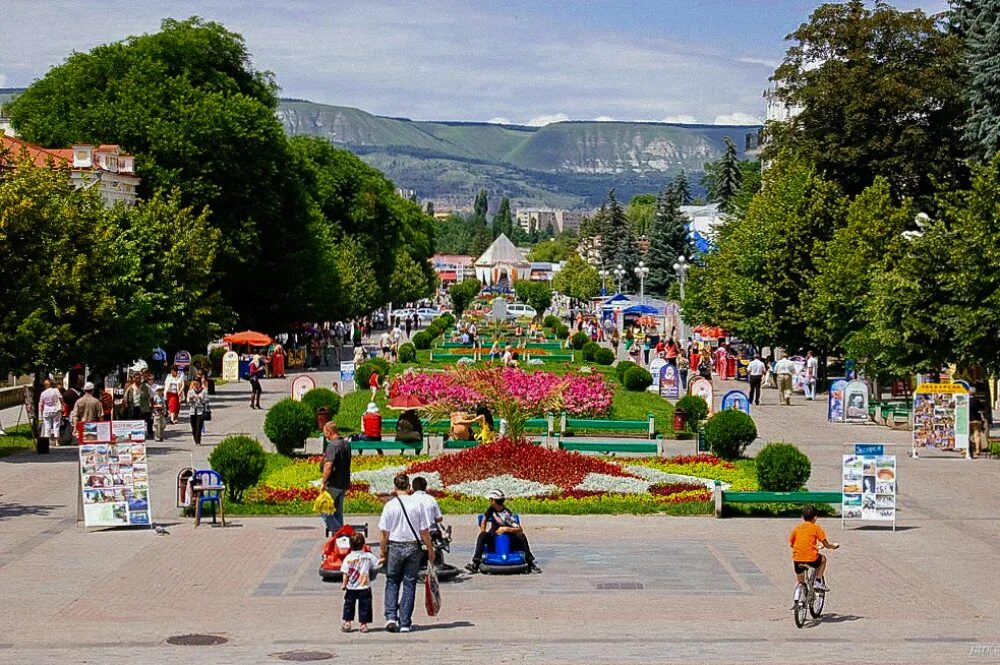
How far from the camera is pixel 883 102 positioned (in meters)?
58.9

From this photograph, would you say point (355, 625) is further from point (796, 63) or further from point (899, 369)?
point (796, 63)

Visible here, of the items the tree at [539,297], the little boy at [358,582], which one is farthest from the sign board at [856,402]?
the tree at [539,297]

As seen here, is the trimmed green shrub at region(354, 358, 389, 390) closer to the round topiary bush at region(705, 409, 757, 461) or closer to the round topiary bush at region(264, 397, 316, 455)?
the round topiary bush at region(264, 397, 316, 455)

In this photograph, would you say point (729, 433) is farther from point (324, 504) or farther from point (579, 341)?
point (579, 341)

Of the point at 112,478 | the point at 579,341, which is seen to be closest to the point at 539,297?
the point at 579,341

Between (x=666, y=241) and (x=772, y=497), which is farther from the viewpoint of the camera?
(x=666, y=241)

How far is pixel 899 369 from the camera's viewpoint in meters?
35.4

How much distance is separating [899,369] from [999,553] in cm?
1530

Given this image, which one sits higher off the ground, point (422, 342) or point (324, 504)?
point (324, 504)

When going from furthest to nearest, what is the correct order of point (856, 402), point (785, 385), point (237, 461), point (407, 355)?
point (407, 355) < point (785, 385) < point (856, 402) < point (237, 461)

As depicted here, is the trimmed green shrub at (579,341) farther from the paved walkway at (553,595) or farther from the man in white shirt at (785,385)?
the paved walkway at (553,595)

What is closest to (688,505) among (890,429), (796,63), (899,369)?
(899,369)

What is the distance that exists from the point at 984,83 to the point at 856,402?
58.4 feet

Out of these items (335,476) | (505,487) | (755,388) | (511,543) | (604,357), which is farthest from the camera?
(604,357)
